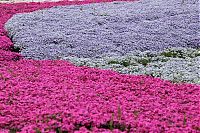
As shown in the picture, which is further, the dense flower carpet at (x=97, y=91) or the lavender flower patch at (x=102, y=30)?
the lavender flower patch at (x=102, y=30)

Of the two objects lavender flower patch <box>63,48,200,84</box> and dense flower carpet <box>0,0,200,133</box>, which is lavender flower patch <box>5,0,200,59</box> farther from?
lavender flower patch <box>63,48,200,84</box>

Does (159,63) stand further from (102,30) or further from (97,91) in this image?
(102,30)

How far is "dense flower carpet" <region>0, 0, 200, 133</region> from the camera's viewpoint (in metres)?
9.73

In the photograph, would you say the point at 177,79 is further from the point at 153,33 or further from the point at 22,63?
→ the point at 153,33

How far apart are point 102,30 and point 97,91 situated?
9.81 m

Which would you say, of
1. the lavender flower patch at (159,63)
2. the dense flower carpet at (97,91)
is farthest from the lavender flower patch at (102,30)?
the lavender flower patch at (159,63)

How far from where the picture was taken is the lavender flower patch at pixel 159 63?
15430mm

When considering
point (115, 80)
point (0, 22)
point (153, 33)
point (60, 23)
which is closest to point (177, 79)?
point (115, 80)

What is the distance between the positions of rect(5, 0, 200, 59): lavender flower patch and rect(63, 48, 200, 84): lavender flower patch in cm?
82

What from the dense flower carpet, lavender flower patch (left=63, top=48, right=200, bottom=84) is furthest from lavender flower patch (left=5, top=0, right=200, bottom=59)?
lavender flower patch (left=63, top=48, right=200, bottom=84)

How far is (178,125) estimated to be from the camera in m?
9.70

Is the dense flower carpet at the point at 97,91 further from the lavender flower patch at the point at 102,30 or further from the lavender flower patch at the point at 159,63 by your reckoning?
the lavender flower patch at the point at 102,30

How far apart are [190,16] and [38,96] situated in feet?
49.8

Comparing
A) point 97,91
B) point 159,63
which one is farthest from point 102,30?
point 97,91
